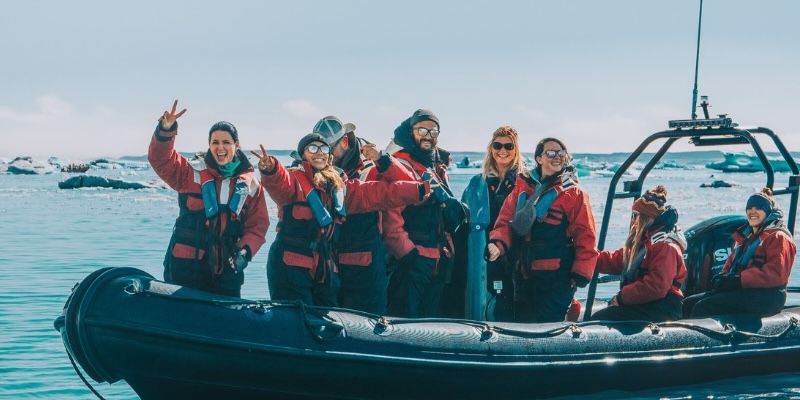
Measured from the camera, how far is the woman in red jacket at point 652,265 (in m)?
5.04

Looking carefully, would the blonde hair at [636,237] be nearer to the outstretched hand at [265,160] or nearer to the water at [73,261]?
the water at [73,261]

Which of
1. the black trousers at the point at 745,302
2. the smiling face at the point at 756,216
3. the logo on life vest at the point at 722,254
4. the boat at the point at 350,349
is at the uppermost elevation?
the smiling face at the point at 756,216

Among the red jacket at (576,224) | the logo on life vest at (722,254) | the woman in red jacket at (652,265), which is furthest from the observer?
the logo on life vest at (722,254)

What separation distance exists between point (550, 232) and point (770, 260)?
1.31 metres

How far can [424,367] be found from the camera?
458cm

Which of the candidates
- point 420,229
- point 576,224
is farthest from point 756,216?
point 420,229

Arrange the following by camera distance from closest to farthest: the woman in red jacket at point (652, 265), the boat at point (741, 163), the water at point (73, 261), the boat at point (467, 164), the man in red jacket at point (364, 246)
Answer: the man in red jacket at point (364, 246), the woman in red jacket at point (652, 265), the water at point (73, 261), the boat at point (741, 163), the boat at point (467, 164)

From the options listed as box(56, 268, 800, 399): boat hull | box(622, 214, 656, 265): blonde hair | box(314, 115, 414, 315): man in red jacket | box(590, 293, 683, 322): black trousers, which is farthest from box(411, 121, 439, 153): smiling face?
box(590, 293, 683, 322): black trousers

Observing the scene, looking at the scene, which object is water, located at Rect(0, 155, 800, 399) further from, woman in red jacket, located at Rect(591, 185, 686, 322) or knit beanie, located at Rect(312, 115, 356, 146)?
knit beanie, located at Rect(312, 115, 356, 146)

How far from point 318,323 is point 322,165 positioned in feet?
2.39

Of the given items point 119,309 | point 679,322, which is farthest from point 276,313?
point 679,322

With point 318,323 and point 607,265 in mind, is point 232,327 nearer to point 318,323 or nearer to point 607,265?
point 318,323

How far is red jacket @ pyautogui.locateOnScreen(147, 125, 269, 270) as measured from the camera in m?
4.43

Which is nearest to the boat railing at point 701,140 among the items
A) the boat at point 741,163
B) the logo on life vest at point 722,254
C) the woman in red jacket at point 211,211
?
the logo on life vest at point 722,254
